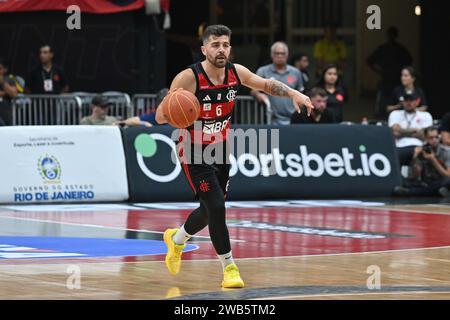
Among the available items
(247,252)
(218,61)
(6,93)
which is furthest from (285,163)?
(218,61)

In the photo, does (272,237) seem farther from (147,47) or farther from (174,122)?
(147,47)

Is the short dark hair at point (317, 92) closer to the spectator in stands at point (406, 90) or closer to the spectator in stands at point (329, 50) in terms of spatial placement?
the spectator in stands at point (406, 90)

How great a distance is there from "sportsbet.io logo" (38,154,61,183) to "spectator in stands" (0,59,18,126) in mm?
2501

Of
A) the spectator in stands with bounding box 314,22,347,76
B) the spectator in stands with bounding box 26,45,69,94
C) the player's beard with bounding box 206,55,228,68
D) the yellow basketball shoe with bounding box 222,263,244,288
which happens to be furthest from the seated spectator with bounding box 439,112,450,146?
the yellow basketball shoe with bounding box 222,263,244,288

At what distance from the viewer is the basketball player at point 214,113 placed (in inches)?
466

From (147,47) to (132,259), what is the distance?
1257 centimetres

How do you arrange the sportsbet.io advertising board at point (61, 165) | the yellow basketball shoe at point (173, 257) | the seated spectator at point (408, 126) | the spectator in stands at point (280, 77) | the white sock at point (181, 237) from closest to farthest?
the yellow basketball shoe at point (173, 257) < the white sock at point (181, 237) < the sportsbet.io advertising board at point (61, 165) < the seated spectator at point (408, 126) < the spectator in stands at point (280, 77)

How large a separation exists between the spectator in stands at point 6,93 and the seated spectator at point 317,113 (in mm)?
5120

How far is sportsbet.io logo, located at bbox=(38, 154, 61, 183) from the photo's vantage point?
2044cm

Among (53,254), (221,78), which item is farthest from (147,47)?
(221,78)

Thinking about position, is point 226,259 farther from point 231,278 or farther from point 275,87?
point 275,87

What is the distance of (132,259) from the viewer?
540 inches

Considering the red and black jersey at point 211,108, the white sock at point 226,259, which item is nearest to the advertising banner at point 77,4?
the red and black jersey at point 211,108

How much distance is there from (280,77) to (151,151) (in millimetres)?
3377
